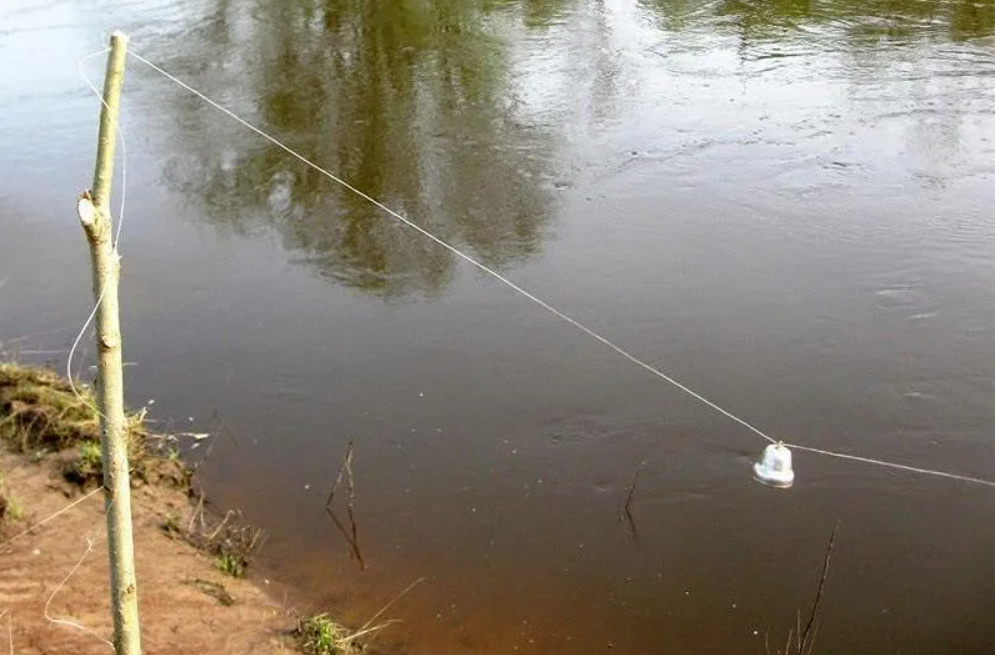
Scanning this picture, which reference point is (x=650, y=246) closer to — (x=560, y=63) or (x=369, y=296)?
(x=369, y=296)

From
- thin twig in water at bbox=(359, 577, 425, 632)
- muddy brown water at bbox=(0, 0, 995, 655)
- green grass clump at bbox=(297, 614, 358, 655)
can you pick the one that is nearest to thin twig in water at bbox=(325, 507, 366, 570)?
muddy brown water at bbox=(0, 0, 995, 655)

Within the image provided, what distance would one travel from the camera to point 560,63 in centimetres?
1105

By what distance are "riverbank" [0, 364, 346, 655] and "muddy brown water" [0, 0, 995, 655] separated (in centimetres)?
30

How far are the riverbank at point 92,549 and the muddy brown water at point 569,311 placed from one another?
0.30 m

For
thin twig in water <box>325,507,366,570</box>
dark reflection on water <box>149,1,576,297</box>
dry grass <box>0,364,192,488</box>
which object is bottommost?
thin twig in water <box>325,507,366,570</box>

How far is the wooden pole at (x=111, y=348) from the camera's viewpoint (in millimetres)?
2225

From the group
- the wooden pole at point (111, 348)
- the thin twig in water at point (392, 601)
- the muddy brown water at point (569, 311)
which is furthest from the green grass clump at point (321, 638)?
the wooden pole at point (111, 348)

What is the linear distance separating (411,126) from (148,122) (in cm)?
258

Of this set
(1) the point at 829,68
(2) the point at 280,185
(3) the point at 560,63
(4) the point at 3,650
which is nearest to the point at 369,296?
(2) the point at 280,185

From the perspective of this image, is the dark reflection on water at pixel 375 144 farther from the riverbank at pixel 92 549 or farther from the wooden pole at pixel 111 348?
the wooden pole at pixel 111 348

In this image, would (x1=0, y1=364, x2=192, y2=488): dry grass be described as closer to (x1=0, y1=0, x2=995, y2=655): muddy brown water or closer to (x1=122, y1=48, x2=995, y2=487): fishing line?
(x1=0, y1=0, x2=995, y2=655): muddy brown water

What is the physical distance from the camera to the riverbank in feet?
12.8

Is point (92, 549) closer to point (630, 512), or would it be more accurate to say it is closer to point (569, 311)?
point (630, 512)

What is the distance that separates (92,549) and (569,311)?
3.31m
